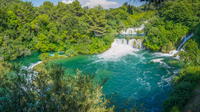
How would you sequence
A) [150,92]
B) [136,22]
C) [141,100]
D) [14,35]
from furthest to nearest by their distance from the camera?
[136,22] → [14,35] → [150,92] → [141,100]

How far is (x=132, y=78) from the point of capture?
13281 mm

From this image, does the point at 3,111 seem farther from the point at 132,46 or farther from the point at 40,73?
the point at 132,46

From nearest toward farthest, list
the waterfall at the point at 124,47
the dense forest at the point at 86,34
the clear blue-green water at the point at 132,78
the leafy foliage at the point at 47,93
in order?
1. the leafy foliage at the point at 47,93
2. the clear blue-green water at the point at 132,78
3. the dense forest at the point at 86,34
4. the waterfall at the point at 124,47

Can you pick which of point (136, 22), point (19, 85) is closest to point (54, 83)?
point (19, 85)

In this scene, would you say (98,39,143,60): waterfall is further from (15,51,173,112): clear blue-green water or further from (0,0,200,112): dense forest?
(15,51,173,112): clear blue-green water

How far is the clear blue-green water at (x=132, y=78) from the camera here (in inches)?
373

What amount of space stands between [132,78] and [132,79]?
22cm

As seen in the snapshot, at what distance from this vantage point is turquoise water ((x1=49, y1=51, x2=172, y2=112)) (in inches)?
373

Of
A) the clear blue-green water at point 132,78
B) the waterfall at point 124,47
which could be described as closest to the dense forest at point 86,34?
the waterfall at point 124,47

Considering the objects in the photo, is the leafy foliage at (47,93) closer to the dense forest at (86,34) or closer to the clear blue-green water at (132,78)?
the clear blue-green water at (132,78)

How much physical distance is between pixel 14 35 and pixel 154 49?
22209 millimetres

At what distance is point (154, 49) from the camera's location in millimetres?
21609

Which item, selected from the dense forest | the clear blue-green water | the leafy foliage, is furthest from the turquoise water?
the leafy foliage

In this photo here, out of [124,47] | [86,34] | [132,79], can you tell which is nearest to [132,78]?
[132,79]
